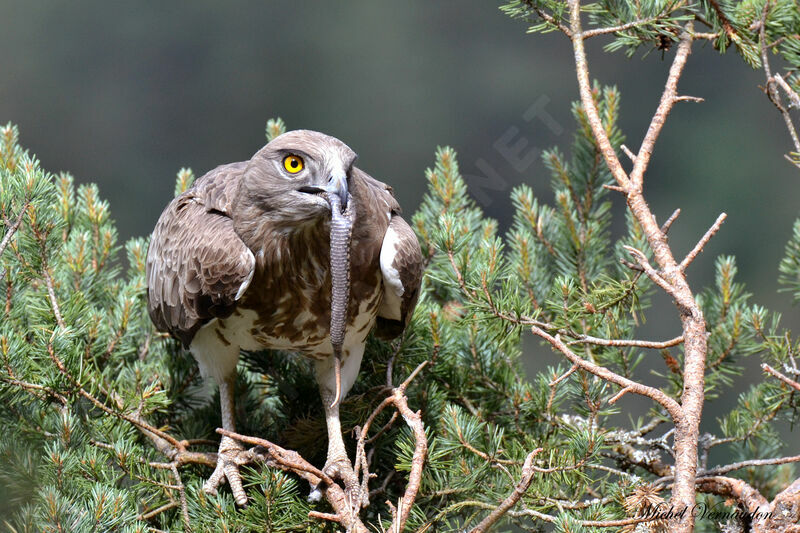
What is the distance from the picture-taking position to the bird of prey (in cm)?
131

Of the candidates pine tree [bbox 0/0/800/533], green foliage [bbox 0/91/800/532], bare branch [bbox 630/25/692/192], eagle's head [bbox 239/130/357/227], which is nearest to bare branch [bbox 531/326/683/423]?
pine tree [bbox 0/0/800/533]

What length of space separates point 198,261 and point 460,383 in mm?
511

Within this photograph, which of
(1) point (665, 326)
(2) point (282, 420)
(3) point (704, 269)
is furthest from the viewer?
(3) point (704, 269)

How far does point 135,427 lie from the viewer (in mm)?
1380

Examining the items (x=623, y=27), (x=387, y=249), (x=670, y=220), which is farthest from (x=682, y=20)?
(x=387, y=249)

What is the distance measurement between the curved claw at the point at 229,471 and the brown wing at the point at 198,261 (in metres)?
0.22

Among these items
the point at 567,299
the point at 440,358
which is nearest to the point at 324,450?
the point at 440,358

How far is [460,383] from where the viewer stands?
5.04ft

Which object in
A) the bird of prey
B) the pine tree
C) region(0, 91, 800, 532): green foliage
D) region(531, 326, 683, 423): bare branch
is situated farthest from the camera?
the bird of prey

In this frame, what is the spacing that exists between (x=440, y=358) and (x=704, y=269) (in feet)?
7.16

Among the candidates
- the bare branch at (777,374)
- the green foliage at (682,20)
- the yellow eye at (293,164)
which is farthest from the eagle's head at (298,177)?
the bare branch at (777,374)

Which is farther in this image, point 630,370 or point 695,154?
point 695,154

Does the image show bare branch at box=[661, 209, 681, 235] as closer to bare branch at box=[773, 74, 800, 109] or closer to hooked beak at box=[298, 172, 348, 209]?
bare branch at box=[773, 74, 800, 109]

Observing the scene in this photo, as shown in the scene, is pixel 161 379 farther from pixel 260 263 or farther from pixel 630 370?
pixel 630 370
